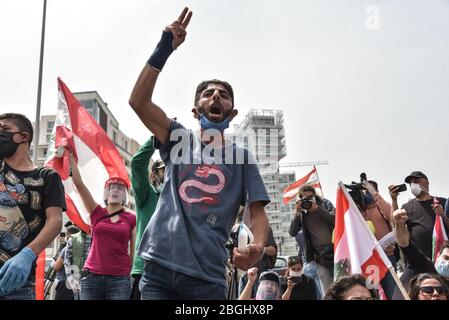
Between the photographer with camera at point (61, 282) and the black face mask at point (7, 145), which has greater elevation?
the black face mask at point (7, 145)

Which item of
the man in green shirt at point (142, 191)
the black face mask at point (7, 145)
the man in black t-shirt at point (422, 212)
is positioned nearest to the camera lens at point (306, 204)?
the man in black t-shirt at point (422, 212)

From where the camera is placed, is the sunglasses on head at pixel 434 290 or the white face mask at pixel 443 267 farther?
the white face mask at pixel 443 267

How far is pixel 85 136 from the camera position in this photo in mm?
6402

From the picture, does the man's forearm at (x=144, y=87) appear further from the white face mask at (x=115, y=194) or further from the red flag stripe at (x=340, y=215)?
the white face mask at (x=115, y=194)

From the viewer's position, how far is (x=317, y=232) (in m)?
5.62

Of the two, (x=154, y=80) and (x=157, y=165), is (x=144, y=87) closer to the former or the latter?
(x=154, y=80)

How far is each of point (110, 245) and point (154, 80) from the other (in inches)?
99.9

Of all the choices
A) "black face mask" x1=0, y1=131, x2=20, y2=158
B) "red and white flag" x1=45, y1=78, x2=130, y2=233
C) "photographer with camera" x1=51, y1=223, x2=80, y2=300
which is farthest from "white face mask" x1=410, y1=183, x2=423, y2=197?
"photographer with camera" x1=51, y1=223, x2=80, y2=300

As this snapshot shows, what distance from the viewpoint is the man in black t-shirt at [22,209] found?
272 centimetres

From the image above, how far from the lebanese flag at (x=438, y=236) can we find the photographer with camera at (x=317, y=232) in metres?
1.05

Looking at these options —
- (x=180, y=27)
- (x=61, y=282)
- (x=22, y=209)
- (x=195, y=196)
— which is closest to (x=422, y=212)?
(x=195, y=196)
